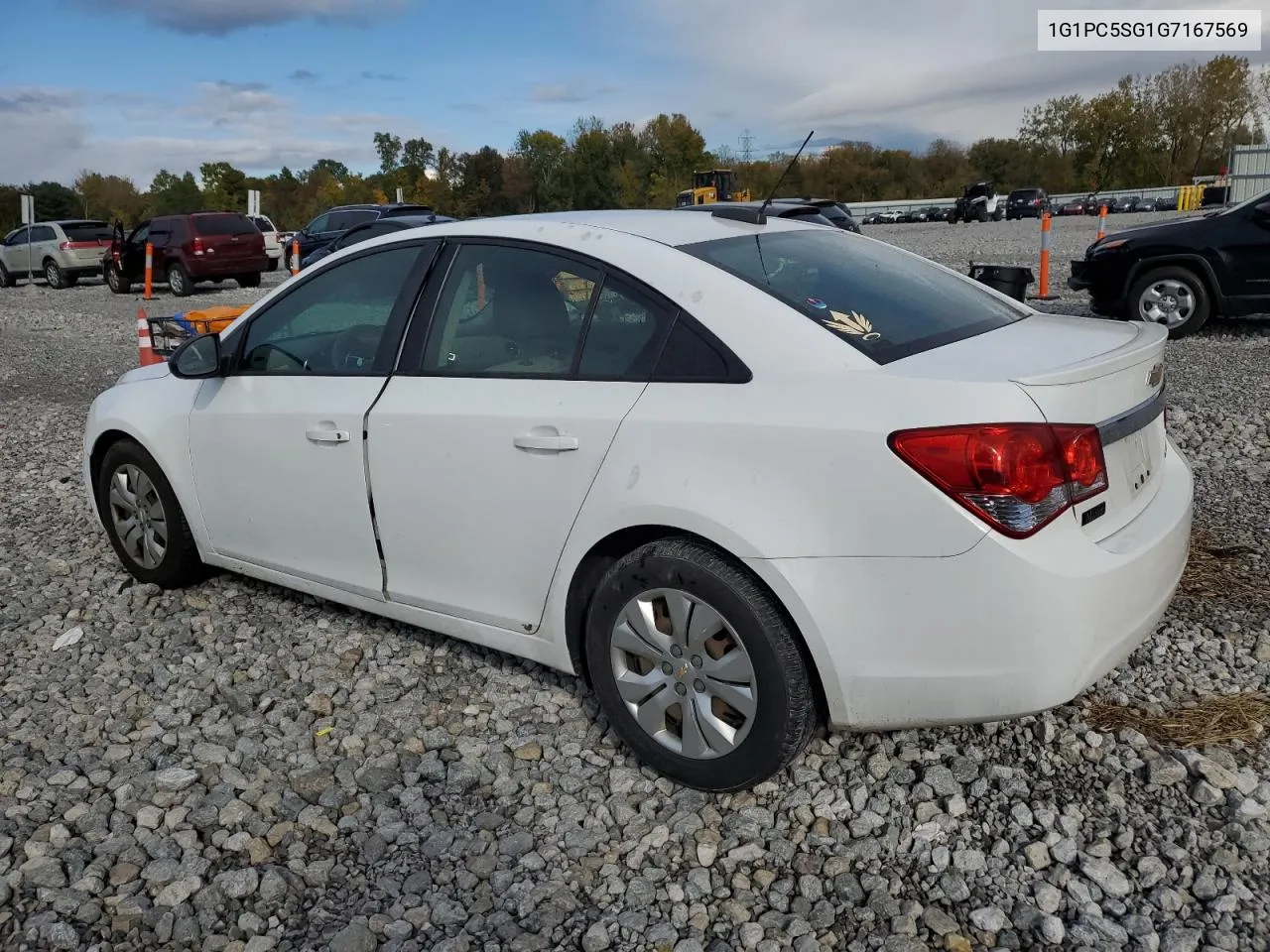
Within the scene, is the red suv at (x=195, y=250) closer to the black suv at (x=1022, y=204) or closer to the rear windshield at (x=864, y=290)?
the rear windshield at (x=864, y=290)

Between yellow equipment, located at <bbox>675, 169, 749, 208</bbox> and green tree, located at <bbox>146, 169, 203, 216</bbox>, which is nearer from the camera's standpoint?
yellow equipment, located at <bbox>675, 169, 749, 208</bbox>

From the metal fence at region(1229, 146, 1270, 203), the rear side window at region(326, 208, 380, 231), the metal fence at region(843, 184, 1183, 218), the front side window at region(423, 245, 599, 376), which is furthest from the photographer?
the metal fence at region(843, 184, 1183, 218)

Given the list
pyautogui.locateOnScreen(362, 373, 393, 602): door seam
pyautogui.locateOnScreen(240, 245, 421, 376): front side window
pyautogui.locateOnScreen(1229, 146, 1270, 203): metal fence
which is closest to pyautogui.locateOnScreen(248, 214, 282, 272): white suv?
pyautogui.locateOnScreen(240, 245, 421, 376): front side window

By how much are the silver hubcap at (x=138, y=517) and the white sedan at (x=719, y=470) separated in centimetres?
74

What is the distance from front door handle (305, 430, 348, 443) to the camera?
144 inches

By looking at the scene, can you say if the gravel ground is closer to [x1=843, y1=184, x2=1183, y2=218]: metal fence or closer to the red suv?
the red suv

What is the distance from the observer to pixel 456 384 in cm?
342

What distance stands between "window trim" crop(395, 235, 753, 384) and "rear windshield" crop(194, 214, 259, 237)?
1925cm

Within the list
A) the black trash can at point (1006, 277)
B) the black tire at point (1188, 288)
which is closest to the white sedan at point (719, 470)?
the black trash can at point (1006, 277)

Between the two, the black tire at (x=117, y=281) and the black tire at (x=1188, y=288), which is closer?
the black tire at (x=1188, y=288)

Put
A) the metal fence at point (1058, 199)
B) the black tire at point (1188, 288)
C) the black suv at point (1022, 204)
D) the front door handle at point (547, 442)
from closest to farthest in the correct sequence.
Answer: the front door handle at point (547, 442) → the black tire at point (1188, 288) → the black suv at point (1022, 204) → the metal fence at point (1058, 199)

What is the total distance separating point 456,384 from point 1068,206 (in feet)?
206

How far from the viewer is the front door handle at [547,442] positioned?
308cm

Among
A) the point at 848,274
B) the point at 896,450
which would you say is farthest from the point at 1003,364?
the point at 848,274
